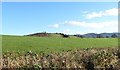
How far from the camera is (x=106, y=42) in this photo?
25969 mm

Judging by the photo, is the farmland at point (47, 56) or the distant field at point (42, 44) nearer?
the farmland at point (47, 56)

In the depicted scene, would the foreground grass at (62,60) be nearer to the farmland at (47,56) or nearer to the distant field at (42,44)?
the farmland at (47,56)

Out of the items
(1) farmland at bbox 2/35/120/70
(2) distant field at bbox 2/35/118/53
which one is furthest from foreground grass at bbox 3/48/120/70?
(2) distant field at bbox 2/35/118/53

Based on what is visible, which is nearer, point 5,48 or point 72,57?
point 72,57

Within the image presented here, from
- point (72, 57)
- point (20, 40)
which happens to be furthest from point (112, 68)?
point (20, 40)

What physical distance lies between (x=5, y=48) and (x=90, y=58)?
477 centimetres

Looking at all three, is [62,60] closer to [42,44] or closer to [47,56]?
[47,56]

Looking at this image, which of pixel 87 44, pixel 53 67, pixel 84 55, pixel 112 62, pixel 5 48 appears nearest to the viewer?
pixel 53 67

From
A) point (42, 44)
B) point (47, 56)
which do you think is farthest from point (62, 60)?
point (42, 44)

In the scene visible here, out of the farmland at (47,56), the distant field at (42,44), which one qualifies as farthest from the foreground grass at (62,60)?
the distant field at (42,44)

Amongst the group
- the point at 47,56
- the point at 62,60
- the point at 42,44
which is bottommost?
the point at 62,60

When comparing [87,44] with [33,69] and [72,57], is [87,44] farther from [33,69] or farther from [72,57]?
[33,69]

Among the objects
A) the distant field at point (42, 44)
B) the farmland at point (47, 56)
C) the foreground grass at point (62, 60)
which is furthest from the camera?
the distant field at point (42, 44)

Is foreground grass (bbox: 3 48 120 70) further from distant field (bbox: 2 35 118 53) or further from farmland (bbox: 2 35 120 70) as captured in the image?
distant field (bbox: 2 35 118 53)
